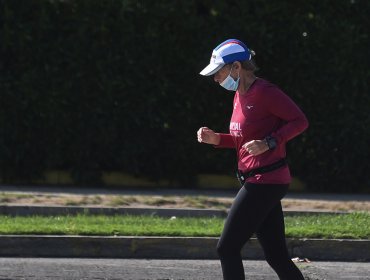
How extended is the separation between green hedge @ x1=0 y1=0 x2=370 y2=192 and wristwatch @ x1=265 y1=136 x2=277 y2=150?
7.59 m

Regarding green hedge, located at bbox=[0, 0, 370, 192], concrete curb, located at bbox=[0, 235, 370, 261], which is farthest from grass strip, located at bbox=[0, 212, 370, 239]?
green hedge, located at bbox=[0, 0, 370, 192]

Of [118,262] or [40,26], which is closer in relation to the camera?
[118,262]

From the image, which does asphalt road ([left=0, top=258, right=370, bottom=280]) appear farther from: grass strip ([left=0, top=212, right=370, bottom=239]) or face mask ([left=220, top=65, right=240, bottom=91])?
face mask ([left=220, top=65, right=240, bottom=91])

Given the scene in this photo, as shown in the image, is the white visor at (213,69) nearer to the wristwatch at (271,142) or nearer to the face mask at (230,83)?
the face mask at (230,83)

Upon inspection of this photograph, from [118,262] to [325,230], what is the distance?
2.09m

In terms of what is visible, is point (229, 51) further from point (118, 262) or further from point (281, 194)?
point (118, 262)

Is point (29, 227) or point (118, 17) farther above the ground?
point (118, 17)

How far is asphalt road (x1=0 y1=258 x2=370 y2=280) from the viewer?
7965 mm

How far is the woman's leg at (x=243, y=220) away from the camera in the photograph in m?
5.55

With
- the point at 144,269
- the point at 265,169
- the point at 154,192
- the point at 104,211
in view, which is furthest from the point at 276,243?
the point at 154,192

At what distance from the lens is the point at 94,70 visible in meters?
13.0

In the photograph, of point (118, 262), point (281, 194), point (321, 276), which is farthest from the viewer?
point (118, 262)

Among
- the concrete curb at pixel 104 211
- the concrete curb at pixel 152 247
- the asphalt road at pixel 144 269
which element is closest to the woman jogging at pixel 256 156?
the asphalt road at pixel 144 269

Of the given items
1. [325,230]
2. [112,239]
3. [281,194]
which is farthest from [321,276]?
[281,194]
